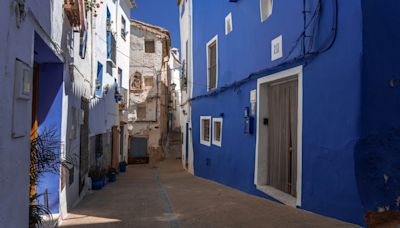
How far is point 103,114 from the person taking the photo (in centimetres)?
1379

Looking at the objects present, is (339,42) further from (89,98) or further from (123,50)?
(123,50)

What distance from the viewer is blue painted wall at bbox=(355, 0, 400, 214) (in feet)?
17.8

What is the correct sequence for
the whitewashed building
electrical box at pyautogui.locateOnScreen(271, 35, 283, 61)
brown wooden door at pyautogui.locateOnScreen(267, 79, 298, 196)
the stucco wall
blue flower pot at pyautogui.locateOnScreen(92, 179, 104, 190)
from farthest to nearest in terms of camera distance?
blue flower pot at pyautogui.locateOnScreen(92, 179, 104, 190) → electrical box at pyautogui.locateOnScreen(271, 35, 283, 61) → brown wooden door at pyautogui.locateOnScreen(267, 79, 298, 196) → the stucco wall → the whitewashed building

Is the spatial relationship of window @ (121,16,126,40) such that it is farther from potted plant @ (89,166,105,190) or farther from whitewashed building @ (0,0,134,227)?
potted plant @ (89,166,105,190)

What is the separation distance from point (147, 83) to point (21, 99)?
77.6 feet

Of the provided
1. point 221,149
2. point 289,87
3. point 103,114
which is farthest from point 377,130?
point 103,114

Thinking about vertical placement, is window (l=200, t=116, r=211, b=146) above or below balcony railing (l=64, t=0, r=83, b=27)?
below

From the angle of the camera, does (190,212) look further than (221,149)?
No

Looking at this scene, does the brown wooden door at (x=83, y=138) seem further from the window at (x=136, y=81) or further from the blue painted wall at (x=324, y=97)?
the window at (x=136, y=81)

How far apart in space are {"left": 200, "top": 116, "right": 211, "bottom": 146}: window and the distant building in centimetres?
1143

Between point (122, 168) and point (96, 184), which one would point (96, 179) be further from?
point (122, 168)

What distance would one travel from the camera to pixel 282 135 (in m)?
8.27

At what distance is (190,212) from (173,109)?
87.2 feet

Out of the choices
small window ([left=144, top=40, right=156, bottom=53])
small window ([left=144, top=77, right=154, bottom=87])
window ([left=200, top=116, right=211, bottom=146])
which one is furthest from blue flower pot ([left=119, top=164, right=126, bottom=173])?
small window ([left=144, top=40, right=156, bottom=53])
